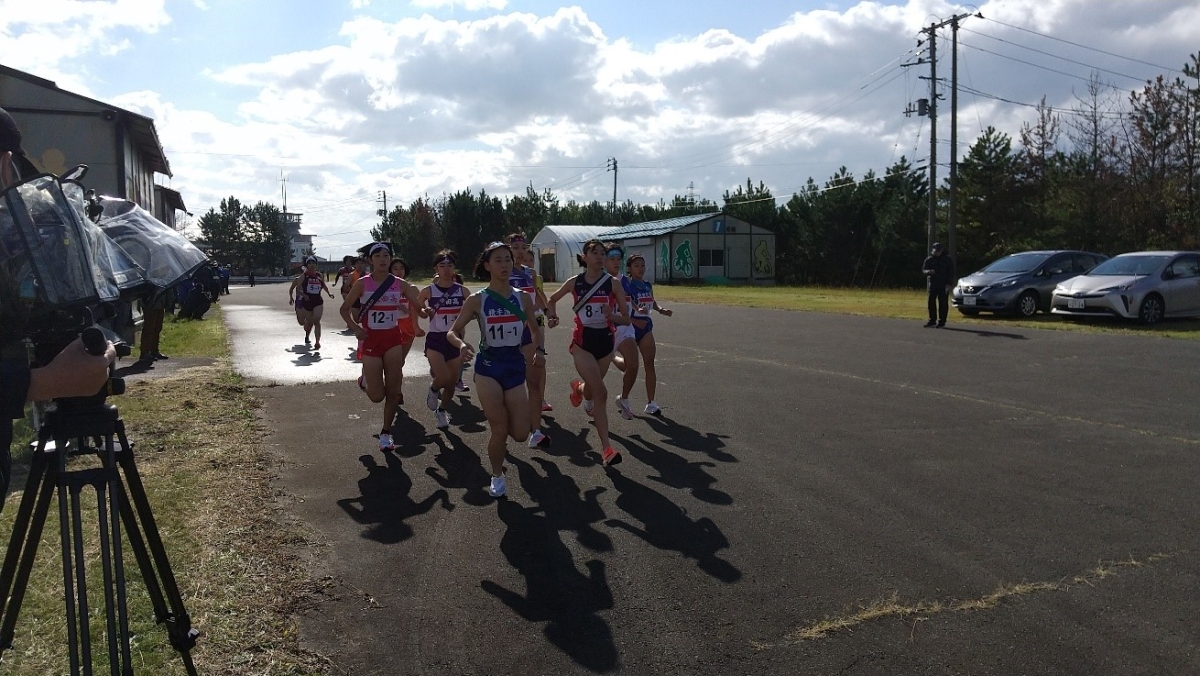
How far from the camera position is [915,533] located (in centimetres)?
545

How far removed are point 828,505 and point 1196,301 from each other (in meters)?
16.9

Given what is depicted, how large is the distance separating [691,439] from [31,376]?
6302 mm

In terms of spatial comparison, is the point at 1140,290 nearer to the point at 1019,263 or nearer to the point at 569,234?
the point at 1019,263

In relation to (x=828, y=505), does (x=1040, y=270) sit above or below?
above

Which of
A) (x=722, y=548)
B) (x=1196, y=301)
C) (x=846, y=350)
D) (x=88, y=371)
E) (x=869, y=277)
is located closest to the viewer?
(x=88, y=371)

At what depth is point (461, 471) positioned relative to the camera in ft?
24.0

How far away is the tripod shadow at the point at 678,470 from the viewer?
21.1ft

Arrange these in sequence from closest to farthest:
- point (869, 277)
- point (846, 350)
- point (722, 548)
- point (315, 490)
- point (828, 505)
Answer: point (722, 548) → point (828, 505) → point (315, 490) → point (846, 350) → point (869, 277)

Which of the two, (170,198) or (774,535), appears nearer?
(774,535)

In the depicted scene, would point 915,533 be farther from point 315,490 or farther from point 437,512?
point 315,490

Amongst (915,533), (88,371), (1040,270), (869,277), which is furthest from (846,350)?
(869,277)

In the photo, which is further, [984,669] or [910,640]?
[910,640]

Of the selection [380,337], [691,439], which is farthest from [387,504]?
[691,439]

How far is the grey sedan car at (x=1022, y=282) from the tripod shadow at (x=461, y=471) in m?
16.2
